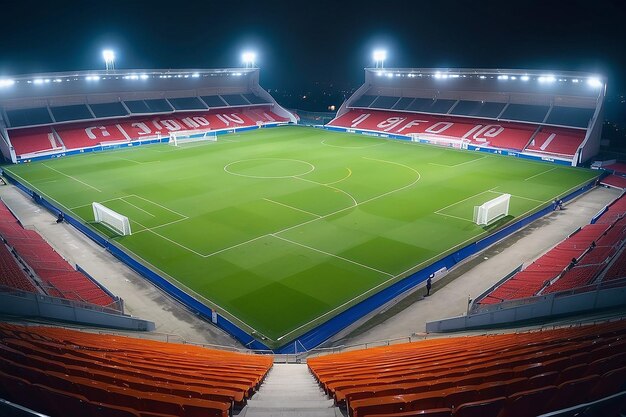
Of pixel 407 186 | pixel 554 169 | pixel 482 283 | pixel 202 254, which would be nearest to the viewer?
pixel 482 283

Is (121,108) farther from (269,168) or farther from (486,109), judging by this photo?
(486,109)

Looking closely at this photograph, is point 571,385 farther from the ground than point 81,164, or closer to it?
farther from the ground

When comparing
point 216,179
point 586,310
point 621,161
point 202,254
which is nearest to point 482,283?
point 586,310

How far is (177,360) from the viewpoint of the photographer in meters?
9.00

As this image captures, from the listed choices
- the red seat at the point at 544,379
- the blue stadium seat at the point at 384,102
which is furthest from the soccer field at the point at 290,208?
the blue stadium seat at the point at 384,102

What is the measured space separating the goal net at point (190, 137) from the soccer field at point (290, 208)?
2938 mm

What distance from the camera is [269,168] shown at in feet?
119

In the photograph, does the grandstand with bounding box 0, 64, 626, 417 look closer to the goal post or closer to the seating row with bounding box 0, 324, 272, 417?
the seating row with bounding box 0, 324, 272, 417

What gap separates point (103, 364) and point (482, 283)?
49.6ft

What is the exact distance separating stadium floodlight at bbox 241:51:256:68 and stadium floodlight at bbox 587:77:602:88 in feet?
139

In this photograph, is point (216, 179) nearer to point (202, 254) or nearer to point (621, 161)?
point (202, 254)

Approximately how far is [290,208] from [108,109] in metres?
34.9

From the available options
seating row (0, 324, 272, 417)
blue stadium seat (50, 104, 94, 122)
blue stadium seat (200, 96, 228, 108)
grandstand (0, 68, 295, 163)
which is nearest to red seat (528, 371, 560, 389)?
seating row (0, 324, 272, 417)

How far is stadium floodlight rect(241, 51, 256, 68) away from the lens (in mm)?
62450
